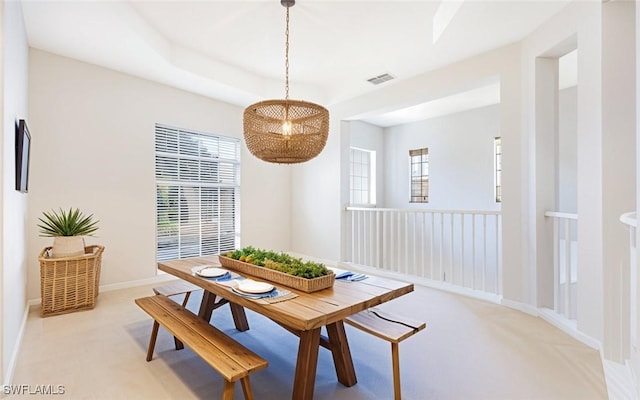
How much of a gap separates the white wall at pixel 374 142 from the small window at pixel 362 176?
10 centimetres

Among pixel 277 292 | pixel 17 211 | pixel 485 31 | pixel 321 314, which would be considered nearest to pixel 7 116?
pixel 17 211

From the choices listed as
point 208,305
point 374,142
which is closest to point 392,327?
point 208,305

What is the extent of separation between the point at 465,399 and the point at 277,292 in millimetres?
1251

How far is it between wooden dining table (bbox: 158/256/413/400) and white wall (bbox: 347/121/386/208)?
16.3 ft

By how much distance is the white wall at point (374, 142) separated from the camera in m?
6.72

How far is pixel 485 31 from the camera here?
3016mm

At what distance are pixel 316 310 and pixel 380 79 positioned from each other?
12.1 ft

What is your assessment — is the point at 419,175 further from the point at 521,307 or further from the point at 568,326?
the point at 568,326

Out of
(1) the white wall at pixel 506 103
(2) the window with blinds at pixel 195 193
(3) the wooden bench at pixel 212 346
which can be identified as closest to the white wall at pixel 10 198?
(3) the wooden bench at pixel 212 346

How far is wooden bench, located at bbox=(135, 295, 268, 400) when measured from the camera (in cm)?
149

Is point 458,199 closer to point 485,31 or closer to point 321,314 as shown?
point 485,31

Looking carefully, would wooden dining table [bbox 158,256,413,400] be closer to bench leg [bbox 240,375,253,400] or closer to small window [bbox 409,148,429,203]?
bench leg [bbox 240,375,253,400]

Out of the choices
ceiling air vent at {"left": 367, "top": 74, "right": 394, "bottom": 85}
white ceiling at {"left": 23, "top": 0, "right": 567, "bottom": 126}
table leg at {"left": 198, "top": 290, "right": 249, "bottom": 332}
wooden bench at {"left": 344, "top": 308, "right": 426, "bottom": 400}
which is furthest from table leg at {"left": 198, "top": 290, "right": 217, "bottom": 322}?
ceiling air vent at {"left": 367, "top": 74, "right": 394, "bottom": 85}

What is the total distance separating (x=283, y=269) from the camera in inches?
80.7
